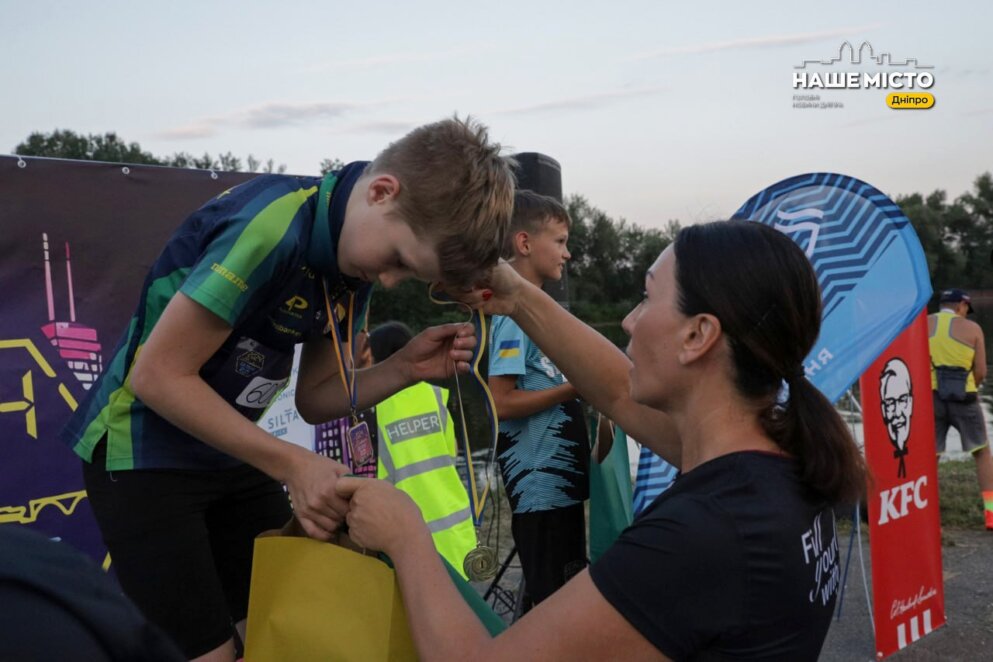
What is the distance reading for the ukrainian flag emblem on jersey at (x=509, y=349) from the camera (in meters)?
4.05

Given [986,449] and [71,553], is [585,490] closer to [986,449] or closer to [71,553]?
[71,553]

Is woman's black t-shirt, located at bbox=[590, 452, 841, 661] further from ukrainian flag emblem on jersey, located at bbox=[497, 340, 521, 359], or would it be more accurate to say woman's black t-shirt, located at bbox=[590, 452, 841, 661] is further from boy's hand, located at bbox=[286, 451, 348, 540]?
ukrainian flag emblem on jersey, located at bbox=[497, 340, 521, 359]

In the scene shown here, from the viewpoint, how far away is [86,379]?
175 inches

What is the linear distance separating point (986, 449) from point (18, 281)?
7.65 m

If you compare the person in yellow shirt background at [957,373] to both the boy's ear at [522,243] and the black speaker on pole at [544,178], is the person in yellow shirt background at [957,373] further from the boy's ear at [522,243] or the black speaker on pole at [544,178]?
the boy's ear at [522,243]

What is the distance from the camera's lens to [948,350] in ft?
29.1

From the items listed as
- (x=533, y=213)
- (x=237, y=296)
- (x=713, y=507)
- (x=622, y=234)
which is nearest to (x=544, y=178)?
(x=533, y=213)

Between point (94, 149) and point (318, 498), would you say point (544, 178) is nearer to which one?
point (318, 498)

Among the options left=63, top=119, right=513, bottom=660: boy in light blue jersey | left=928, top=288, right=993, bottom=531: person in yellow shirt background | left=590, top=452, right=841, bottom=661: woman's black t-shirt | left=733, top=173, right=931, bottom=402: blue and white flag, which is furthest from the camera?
left=928, top=288, right=993, bottom=531: person in yellow shirt background

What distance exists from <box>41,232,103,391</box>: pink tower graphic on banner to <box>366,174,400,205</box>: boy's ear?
297 centimetres

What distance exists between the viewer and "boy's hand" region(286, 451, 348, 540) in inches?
67.0

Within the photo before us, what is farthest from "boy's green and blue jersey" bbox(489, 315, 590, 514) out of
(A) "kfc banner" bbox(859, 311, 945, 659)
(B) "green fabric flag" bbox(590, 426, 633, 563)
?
(A) "kfc banner" bbox(859, 311, 945, 659)

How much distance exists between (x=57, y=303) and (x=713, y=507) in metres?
3.90

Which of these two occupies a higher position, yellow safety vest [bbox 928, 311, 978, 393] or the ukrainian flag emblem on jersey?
the ukrainian flag emblem on jersey
